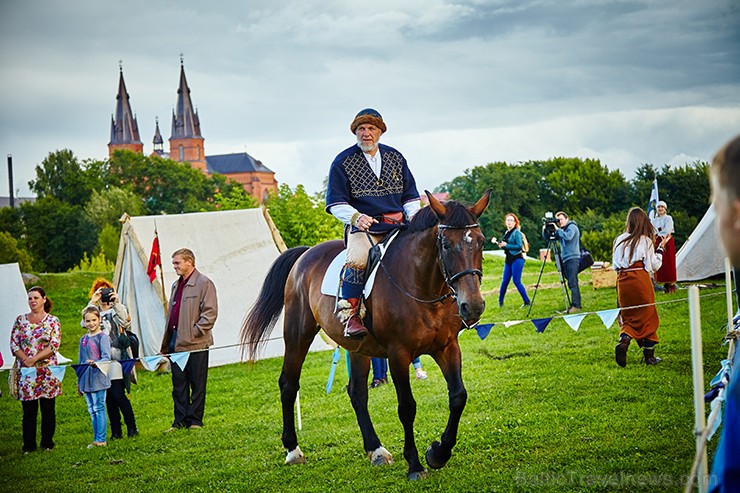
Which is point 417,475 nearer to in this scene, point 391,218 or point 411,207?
point 391,218

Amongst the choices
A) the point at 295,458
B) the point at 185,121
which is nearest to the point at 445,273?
the point at 295,458

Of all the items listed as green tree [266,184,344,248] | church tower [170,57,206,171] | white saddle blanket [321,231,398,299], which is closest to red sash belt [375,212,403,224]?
white saddle blanket [321,231,398,299]

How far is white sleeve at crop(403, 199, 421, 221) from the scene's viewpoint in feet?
22.6

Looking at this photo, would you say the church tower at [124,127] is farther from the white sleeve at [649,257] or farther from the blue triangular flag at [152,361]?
the white sleeve at [649,257]

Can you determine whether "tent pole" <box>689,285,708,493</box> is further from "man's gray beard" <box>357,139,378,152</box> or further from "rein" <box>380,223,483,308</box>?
"man's gray beard" <box>357,139,378,152</box>

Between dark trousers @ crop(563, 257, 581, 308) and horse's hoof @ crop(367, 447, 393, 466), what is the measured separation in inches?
375

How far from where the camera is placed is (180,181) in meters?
86.4

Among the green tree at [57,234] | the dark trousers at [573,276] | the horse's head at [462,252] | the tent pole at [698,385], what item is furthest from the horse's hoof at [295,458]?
the green tree at [57,234]

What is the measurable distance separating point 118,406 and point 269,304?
2.69 meters

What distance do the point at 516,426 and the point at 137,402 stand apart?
6.92 m

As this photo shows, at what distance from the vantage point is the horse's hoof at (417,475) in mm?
6066

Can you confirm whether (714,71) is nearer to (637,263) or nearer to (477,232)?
(637,263)

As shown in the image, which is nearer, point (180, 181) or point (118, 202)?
point (118, 202)

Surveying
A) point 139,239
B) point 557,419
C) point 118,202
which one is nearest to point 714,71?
point 139,239
